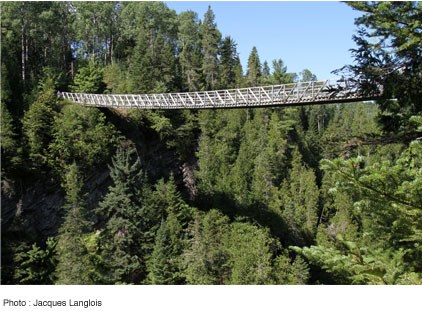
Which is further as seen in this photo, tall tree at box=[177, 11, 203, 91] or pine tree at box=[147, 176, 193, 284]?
tall tree at box=[177, 11, 203, 91]

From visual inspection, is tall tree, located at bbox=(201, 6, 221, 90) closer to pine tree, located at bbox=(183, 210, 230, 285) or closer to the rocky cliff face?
pine tree, located at bbox=(183, 210, 230, 285)

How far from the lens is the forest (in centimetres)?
618

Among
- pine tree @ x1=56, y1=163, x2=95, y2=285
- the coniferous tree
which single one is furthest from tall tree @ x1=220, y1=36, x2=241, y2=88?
the coniferous tree

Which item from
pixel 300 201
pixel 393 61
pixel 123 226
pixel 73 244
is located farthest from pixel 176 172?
pixel 393 61

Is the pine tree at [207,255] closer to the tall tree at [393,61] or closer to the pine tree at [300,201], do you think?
the pine tree at [300,201]

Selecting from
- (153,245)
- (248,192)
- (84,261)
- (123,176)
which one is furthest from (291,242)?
(84,261)

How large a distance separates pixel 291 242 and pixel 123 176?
43.3 feet

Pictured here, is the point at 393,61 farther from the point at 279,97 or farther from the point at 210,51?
the point at 210,51

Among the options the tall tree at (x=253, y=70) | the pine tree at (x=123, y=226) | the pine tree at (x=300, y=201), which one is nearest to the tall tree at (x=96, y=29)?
the tall tree at (x=253, y=70)

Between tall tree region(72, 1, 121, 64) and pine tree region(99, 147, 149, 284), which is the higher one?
tall tree region(72, 1, 121, 64)

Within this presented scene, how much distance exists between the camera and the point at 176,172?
3291 centimetres

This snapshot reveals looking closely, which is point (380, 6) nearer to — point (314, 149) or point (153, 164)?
point (153, 164)

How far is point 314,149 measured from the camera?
47156 millimetres

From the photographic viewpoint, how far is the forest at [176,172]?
243 inches
